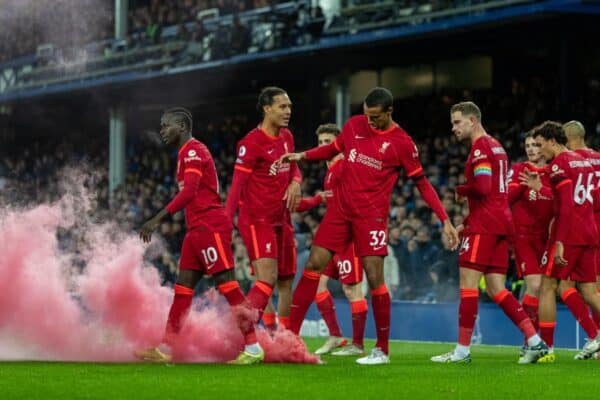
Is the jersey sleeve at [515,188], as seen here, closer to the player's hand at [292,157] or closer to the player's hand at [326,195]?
the player's hand at [326,195]

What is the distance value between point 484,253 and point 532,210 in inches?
72.9

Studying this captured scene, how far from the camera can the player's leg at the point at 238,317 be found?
11.1 meters

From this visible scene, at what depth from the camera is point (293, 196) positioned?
39.4 feet

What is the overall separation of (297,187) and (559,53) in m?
14.9

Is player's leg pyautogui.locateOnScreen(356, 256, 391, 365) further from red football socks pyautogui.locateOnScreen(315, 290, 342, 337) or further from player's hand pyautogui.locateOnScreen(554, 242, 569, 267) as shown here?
red football socks pyautogui.locateOnScreen(315, 290, 342, 337)

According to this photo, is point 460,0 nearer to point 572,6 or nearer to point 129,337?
point 572,6

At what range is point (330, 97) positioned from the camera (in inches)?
1300

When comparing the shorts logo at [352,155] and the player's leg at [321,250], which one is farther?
the player's leg at [321,250]

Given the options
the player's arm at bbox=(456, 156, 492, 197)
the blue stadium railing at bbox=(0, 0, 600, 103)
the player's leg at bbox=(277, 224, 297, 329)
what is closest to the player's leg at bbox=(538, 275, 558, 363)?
the player's arm at bbox=(456, 156, 492, 197)

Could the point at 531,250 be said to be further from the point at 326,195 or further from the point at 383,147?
the point at 383,147

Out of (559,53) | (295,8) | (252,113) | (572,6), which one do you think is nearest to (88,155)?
(252,113)

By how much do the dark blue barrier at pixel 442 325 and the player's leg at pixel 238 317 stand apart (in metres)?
6.97

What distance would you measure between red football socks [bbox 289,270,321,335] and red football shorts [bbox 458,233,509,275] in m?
1.35

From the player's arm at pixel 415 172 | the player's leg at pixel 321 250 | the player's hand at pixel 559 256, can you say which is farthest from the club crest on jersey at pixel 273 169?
the player's hand at pixel 559 256
